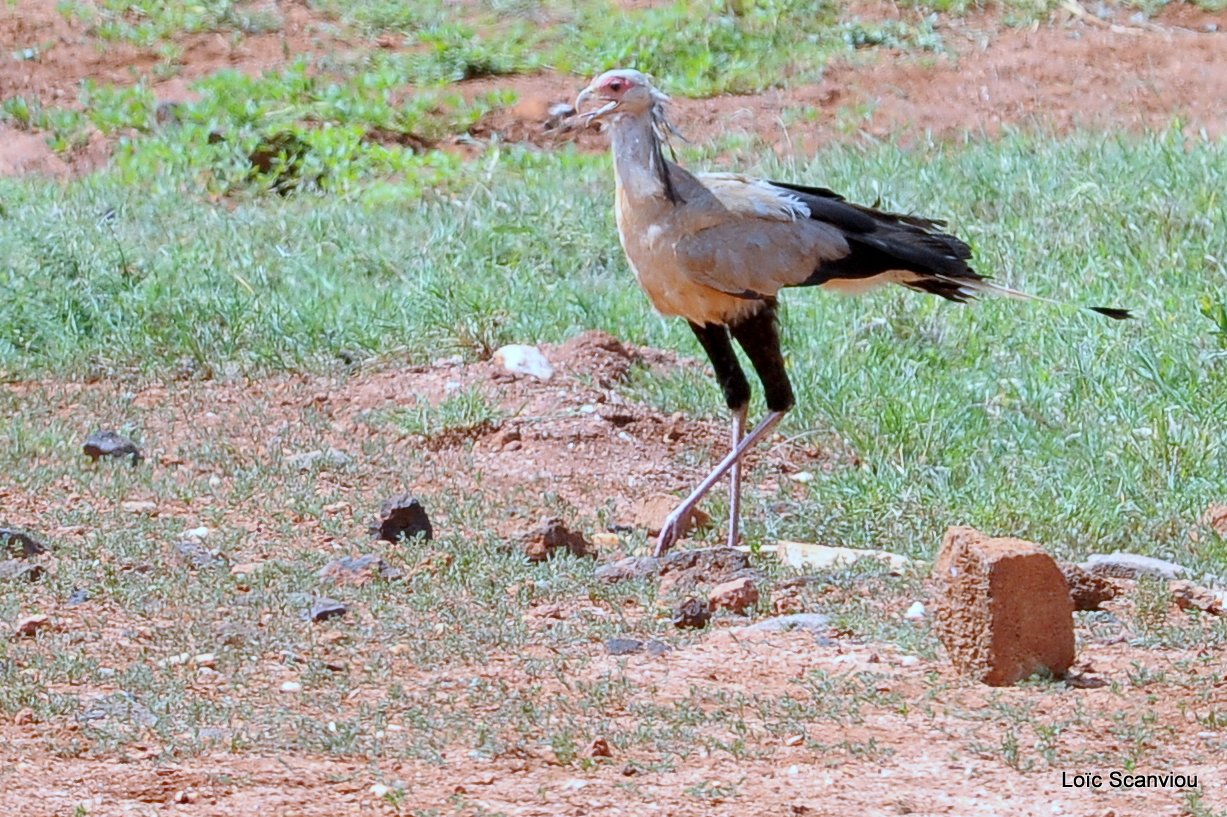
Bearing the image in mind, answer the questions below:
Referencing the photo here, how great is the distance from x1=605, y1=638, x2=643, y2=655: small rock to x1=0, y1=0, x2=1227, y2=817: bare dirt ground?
0.09m

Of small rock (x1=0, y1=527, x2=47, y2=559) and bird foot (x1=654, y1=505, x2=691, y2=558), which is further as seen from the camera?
bird foot (x1=654, y1=505, x2=691, y2=558)

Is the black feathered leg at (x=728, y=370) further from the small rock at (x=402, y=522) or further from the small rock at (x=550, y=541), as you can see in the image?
the small rock at (x=402, y=522)

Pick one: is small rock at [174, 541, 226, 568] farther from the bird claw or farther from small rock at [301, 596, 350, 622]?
the bird claw

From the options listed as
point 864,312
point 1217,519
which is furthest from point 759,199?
point 864,312

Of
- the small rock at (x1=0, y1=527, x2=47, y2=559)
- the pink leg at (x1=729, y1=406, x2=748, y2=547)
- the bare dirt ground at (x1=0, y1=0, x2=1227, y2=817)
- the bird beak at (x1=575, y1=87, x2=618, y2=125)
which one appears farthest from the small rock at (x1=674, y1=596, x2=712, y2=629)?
the small rock at (x1=0, y1=527, x2=47, y2=559)

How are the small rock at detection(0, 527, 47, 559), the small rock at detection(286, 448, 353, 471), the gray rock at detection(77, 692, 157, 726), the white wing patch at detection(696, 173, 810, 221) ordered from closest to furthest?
the gray rock at detection(77, 692, 157, 726)
the small rock at detection(0, 527, 47, 559)
the white wing patch at detection(696, 173, 810, 221)
the small rock at detection(286, 448, 353, 471)

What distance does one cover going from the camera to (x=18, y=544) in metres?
4.88

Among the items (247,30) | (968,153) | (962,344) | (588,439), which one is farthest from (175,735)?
(247,30)

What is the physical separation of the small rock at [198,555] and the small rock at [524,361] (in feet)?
6.02

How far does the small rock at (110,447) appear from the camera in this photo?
19.3ft
